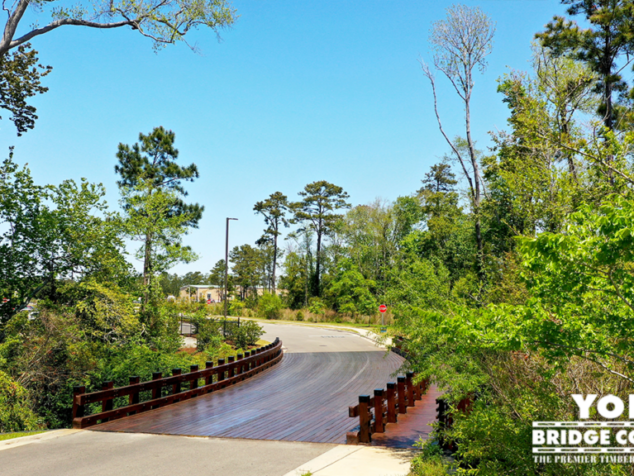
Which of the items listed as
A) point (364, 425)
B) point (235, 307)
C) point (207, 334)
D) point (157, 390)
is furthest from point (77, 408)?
point (235, 307)

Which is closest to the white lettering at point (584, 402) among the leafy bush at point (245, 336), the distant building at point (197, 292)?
the leafy bush at point (245, 336)

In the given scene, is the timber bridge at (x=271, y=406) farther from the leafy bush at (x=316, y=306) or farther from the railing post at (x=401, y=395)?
the leafy bush at (x=316, y=306)

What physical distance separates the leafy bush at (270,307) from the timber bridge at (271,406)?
35.1 metres

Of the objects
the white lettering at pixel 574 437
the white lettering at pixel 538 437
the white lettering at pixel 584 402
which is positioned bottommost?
the white lettering at pixel 538 437

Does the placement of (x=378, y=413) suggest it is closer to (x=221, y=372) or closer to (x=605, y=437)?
(x=605, y=437)

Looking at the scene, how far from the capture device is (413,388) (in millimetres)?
11594

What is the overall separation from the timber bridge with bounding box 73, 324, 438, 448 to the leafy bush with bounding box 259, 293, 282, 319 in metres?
35.1

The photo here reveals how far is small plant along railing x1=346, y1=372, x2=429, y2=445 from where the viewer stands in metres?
8.50

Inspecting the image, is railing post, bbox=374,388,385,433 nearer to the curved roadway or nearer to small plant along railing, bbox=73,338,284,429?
the curved roadway

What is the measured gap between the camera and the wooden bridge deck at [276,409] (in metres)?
9.52

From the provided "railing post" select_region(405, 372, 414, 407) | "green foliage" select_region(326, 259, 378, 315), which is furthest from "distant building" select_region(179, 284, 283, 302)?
"railing post" select_region(405, 372, 414, 407)

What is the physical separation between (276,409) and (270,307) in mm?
41510

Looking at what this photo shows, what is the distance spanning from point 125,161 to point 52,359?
2185cm

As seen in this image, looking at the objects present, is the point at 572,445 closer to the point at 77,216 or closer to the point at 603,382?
the point at 603,382
